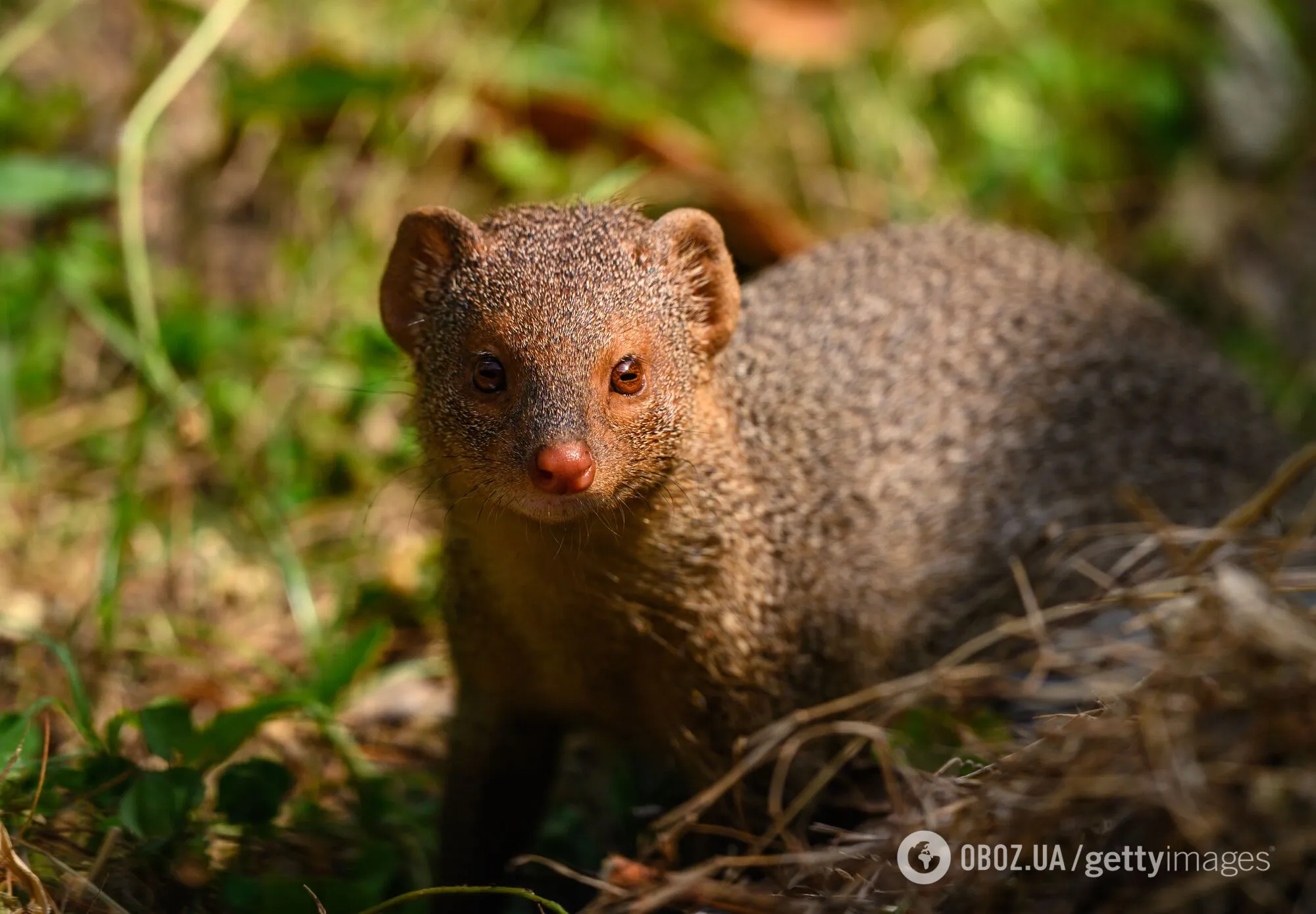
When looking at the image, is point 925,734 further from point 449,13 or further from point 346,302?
point 449,13

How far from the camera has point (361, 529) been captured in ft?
11.0

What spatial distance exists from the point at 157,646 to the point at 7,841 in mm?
1194

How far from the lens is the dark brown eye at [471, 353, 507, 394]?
2266mm

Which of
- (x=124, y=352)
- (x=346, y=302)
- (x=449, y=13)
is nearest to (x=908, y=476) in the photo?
(x=346, y=302)

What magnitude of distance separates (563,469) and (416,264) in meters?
0.67

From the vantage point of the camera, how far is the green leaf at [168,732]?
2438 mm

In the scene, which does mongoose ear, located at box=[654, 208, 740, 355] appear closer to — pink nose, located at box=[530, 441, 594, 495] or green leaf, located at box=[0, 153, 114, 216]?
pink nose, located at box=[530, 441, 594, 495]

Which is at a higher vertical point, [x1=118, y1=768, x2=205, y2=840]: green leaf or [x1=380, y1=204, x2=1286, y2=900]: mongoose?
[x1=380, y1=204, x2=1286, y2=900]: mongoose

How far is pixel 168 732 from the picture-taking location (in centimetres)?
245

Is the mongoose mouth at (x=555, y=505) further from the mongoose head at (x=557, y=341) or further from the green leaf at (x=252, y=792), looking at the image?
the green leaf at (x=252, y=792)

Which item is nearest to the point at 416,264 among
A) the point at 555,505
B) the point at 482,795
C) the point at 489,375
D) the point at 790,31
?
the point at 489,375

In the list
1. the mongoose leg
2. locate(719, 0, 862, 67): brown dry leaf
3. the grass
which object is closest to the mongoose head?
the grass

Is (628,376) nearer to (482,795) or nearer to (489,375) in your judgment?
(489,375)

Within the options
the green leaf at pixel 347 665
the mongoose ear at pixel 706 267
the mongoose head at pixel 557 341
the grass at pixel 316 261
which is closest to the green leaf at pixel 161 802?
the grass at pixel 316 261
